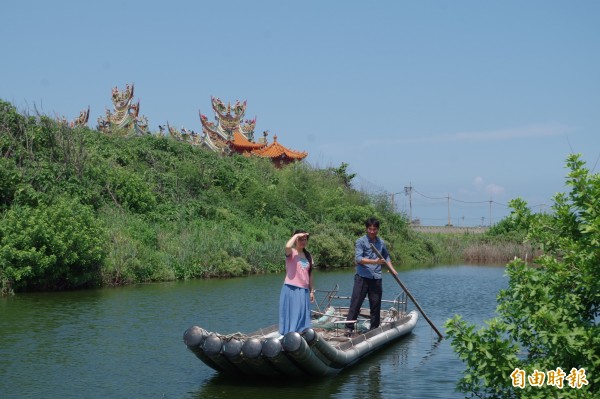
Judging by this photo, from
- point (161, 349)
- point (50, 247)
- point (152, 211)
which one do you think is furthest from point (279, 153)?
point (161, 349)

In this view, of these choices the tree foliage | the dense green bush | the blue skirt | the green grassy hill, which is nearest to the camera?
the tree foliage

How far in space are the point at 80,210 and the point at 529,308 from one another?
15.8m

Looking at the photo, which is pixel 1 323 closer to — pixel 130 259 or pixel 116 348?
pixel 116 348

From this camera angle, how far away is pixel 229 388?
893cm

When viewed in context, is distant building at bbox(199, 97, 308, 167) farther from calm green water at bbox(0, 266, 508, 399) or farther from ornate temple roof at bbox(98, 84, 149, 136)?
calm green water at bbox(0, 266, 508, 399)

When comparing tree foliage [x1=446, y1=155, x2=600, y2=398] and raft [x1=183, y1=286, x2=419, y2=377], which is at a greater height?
tree foliage [x1=446, y1=155, x2=600, y2=398]

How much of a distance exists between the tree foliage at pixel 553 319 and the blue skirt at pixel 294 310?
10.0ft

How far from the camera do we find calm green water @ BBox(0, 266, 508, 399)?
355 inches

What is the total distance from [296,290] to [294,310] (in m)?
0.24

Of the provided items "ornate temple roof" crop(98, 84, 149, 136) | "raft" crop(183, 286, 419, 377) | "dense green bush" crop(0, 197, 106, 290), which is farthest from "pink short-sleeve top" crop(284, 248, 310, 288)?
"ornate temple roof" crop(98, 84, 149, 136)

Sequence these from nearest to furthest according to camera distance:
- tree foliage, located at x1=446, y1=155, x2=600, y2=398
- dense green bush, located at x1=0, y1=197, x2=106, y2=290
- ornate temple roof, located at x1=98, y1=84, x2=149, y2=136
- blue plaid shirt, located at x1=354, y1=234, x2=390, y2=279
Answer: tree foliage, located at x1=446, y1=155, x2=600, y2=398, blue plaid shirt, located at x1=354, y1=234, x2=390, y2=279, dense green bush, located at x1=0, y1=197, x2=106, y2=290, ornate temple roof, located at x1=98, y1=84, x2=149, y2=136

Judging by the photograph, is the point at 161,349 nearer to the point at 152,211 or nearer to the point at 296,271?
the point at 296,271

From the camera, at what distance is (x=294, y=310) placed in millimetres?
9016

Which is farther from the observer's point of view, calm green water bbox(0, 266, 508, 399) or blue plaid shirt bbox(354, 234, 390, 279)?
blue plaid shirt bbox(354, 234, 390, 279)
